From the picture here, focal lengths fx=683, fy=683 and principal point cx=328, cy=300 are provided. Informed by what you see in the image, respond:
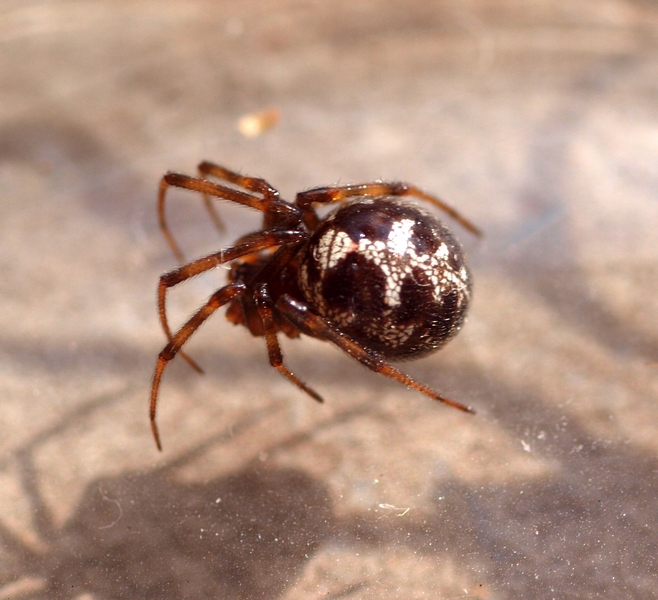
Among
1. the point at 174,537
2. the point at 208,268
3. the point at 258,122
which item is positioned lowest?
the point at 174,537

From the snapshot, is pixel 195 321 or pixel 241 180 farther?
pixel 241 180

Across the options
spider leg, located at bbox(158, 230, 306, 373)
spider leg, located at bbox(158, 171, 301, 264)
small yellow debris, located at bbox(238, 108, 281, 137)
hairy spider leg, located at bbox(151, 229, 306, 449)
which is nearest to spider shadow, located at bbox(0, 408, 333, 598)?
hairy spider leg, located at bbox(151, 229, 306, 449)

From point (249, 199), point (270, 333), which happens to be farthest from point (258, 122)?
point (270, 333)

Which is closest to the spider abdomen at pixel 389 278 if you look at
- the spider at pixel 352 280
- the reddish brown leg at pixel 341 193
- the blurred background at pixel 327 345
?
the spider at pixel 352 280

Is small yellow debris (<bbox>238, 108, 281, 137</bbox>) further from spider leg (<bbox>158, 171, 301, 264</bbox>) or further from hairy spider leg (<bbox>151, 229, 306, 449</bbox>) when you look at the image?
hairy spider leg (<bbox>151, 229, 306, 449</bbox>)

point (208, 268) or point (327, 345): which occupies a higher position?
point (208, 268)

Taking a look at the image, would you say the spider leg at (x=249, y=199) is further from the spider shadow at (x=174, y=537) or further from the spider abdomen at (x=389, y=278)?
the spider shadow at (x=174, y=537)

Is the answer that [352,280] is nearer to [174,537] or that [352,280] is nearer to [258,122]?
[174,537]
